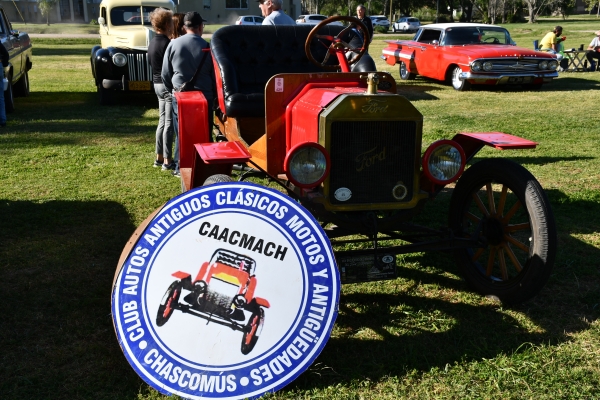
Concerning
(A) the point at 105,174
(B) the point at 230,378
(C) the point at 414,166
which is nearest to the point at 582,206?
(C) the point at 414,166

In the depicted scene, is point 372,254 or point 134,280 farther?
point 372,254

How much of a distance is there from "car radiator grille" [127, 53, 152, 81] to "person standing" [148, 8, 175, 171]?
5.10 metres

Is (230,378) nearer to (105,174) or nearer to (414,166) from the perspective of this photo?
(414,166)

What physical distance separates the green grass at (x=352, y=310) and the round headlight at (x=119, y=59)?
14.7 ft

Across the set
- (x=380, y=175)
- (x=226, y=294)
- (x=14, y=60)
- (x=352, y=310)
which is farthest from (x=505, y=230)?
(x=14, y=60)

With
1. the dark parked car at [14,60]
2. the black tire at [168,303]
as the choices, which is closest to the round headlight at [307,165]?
the black tire at [168,303]

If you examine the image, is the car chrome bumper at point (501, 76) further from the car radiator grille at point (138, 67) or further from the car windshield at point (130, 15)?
the car windshield at point (130, 15)

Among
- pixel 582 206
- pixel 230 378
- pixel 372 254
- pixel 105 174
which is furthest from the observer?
pixel 105 174

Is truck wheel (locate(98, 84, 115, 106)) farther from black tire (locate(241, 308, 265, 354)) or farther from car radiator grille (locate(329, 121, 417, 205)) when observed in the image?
black tire (locate(241, 308, 265, 354))

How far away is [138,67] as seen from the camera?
1263cm

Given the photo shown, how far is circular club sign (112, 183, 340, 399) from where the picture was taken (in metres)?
3.01

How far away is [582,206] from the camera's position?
618 cm

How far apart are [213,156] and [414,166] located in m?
1.27

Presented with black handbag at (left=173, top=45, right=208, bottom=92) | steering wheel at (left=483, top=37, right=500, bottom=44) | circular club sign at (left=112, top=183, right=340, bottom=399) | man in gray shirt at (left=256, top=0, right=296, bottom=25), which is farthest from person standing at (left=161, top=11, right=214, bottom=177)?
steering wheel at (left=483, top=37, right=500, bottom=44)
